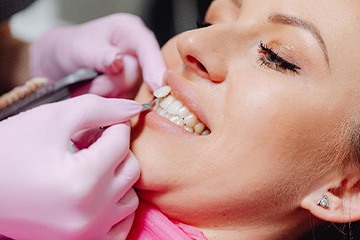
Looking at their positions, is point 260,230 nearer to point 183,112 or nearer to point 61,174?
point 183,112

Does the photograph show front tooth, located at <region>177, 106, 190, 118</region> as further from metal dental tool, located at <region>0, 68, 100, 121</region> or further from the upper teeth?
metal dental tool, located at <region>0, 68, 100, 121</region>

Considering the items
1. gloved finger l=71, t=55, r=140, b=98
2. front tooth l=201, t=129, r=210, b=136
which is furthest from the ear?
gloved finger l=71, t=55, r=140, b=98

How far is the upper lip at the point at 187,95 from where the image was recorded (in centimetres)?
98

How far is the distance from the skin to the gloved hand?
0.22 m

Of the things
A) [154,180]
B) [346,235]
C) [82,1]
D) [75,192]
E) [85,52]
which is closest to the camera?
[75,192]

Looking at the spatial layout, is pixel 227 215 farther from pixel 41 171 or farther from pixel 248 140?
pixel 41 171

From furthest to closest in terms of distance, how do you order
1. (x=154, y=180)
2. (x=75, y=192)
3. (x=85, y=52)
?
(x=85, y=52), (x=154, y=180), (x=75, y=192)

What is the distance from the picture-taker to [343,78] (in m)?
0.95

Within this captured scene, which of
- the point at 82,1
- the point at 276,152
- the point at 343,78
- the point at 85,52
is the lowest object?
the point at 82,1

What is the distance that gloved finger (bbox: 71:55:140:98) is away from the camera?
1.28m

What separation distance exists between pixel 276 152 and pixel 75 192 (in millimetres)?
303

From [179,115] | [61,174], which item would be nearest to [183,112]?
[179,115]

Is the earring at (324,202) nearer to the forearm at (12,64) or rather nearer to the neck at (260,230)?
the neck at (260,230)

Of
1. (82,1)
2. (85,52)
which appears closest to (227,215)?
(85,52)
